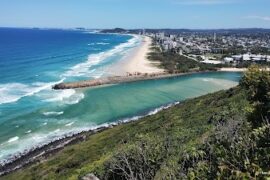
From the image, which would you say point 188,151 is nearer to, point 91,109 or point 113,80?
point 91,109

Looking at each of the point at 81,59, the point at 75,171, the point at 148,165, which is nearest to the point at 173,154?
the point at 148,165

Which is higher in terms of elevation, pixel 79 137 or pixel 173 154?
pixel 173 154

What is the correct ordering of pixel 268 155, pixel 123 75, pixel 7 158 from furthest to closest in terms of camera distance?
pixel 123 75 → pixel 7 158 → pixel 268 155

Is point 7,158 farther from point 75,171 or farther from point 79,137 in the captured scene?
point 75,171

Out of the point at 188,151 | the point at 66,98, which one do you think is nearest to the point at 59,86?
the point at 66,98

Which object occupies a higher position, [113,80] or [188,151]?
[188,151]
